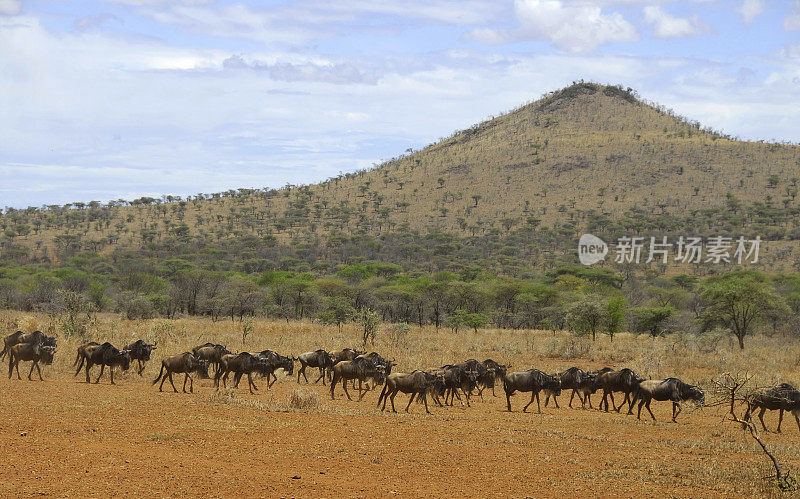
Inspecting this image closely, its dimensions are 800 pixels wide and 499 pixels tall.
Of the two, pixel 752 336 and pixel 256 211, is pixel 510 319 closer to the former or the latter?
pixel 752 336

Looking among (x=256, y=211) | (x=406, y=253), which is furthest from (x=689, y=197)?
(x=256, y=211)

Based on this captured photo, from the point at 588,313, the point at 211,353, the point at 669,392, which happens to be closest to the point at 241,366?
the point at 211,353

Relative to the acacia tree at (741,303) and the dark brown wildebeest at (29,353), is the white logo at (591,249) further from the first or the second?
the dark brown wildebeest at (29,353)

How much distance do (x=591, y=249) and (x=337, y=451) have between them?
7067 cm

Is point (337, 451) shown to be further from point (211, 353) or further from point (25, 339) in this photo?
point (25, 339)

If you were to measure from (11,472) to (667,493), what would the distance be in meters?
9.08

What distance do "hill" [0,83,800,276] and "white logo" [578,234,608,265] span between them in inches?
72.8

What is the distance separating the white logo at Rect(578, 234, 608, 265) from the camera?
7518 centimetres

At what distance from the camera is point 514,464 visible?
10883mm

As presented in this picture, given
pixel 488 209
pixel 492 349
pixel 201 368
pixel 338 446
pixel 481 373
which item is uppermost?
pixel 488 209

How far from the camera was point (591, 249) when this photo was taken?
77.9 m

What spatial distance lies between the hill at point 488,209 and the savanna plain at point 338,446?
53.4m

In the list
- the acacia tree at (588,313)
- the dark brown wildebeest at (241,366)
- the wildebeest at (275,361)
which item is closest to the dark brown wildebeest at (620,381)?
the wildebeest at (275,361)

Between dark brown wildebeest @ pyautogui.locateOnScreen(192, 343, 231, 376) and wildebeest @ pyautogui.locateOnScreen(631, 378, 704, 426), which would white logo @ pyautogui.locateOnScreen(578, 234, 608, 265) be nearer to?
wildebeest @ pyautogui.locateOnScreen(631, 378, 704, 426)
